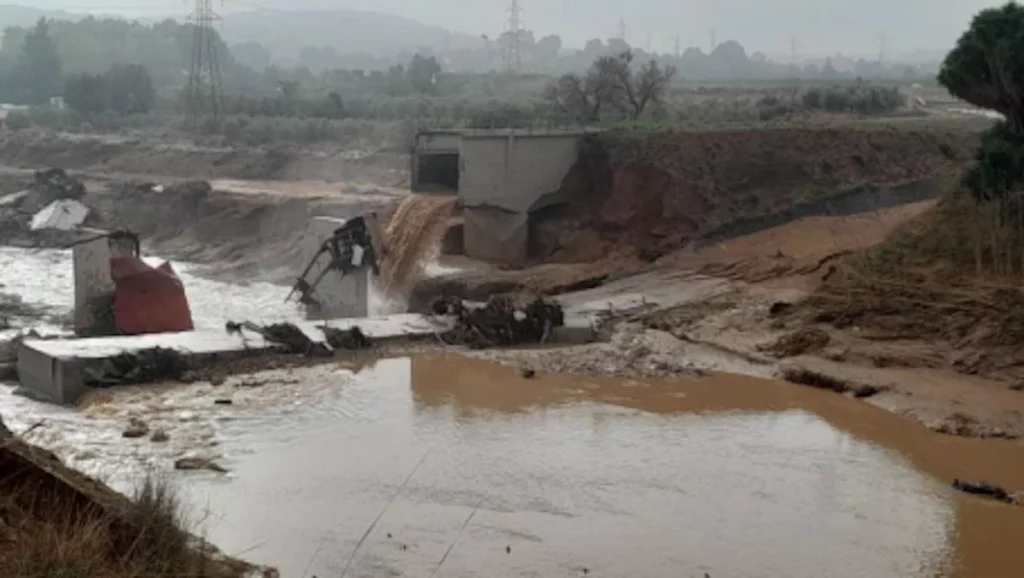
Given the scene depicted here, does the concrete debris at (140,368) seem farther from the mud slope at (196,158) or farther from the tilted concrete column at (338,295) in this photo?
the mud slope at (196,158)

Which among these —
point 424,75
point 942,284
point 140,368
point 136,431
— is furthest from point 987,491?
point 424,75

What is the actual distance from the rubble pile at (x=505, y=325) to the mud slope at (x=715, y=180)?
800cm

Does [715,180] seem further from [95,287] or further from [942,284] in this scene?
[95,287]

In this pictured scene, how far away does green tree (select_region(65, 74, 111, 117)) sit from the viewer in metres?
83.6

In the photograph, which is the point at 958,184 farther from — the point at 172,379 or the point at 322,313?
the point at 172,379

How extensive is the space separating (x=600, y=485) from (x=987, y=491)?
16.0ft

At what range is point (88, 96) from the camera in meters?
83.6

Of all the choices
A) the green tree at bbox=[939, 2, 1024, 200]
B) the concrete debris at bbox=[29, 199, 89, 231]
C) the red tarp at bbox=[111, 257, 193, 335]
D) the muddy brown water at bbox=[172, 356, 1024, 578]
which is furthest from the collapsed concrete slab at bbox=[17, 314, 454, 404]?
the concrete debris at bbox=[29, 199, 89, 231]

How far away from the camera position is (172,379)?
20203 mm

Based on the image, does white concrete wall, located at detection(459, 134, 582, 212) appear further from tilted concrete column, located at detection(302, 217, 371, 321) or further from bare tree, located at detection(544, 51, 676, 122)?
bare tree, located at detection(544, 51, 676, 122)

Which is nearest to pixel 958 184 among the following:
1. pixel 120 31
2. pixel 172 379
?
pixel 172 379

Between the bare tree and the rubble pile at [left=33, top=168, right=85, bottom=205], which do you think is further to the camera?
the rubble pile at [left=33, top=168, right=85, bottom=205]

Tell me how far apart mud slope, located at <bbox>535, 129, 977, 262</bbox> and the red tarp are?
11483 mm

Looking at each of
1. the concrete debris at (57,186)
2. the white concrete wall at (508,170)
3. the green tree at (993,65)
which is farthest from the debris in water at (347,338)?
the concrete debris at (57,186)
